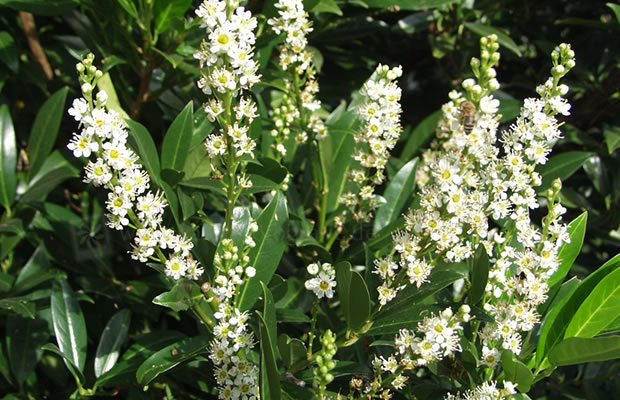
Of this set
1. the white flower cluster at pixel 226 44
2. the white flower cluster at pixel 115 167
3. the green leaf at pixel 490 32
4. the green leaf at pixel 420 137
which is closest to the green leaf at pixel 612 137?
the green leaf at pixel 490 32

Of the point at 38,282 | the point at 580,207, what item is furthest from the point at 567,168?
the point at 38,282

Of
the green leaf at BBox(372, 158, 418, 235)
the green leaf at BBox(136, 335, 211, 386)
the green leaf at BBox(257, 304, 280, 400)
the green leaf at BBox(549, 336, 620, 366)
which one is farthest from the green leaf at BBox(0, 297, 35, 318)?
the green leaf at BBox(549, 336, 620, 366)

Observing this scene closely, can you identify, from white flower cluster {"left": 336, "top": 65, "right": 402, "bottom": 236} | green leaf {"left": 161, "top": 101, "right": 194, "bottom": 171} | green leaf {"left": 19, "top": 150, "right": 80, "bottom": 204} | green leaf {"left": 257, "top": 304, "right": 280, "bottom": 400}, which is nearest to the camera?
green leaf {"left": 257, "top": 304, "right": 280, "bottom": 400}

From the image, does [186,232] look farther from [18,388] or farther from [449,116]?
[18,388]

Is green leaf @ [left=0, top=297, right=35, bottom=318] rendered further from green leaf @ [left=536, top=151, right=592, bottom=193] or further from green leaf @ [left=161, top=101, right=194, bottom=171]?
green leaf @ [left=536, top=151, right=592, bottom=193]

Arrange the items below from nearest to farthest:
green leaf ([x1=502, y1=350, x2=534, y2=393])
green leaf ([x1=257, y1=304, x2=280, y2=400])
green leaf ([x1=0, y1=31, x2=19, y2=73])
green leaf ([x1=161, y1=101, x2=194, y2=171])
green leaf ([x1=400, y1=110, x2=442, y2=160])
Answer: green leaf ([x1=257, y1=304, x2=280, y2=400]) → green leaf ([x1=502, y1=350, x2=534, y2=393]) → green leaf ([x1=161, y1=101, x2=194, y2=171]) → green leaf ([x1=0, y1=31, x2=19, y2=73]) → green leaf ([x1=400, y1=110, x2=442, y2=160])

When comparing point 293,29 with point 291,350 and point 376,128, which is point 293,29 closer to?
point 376,128
